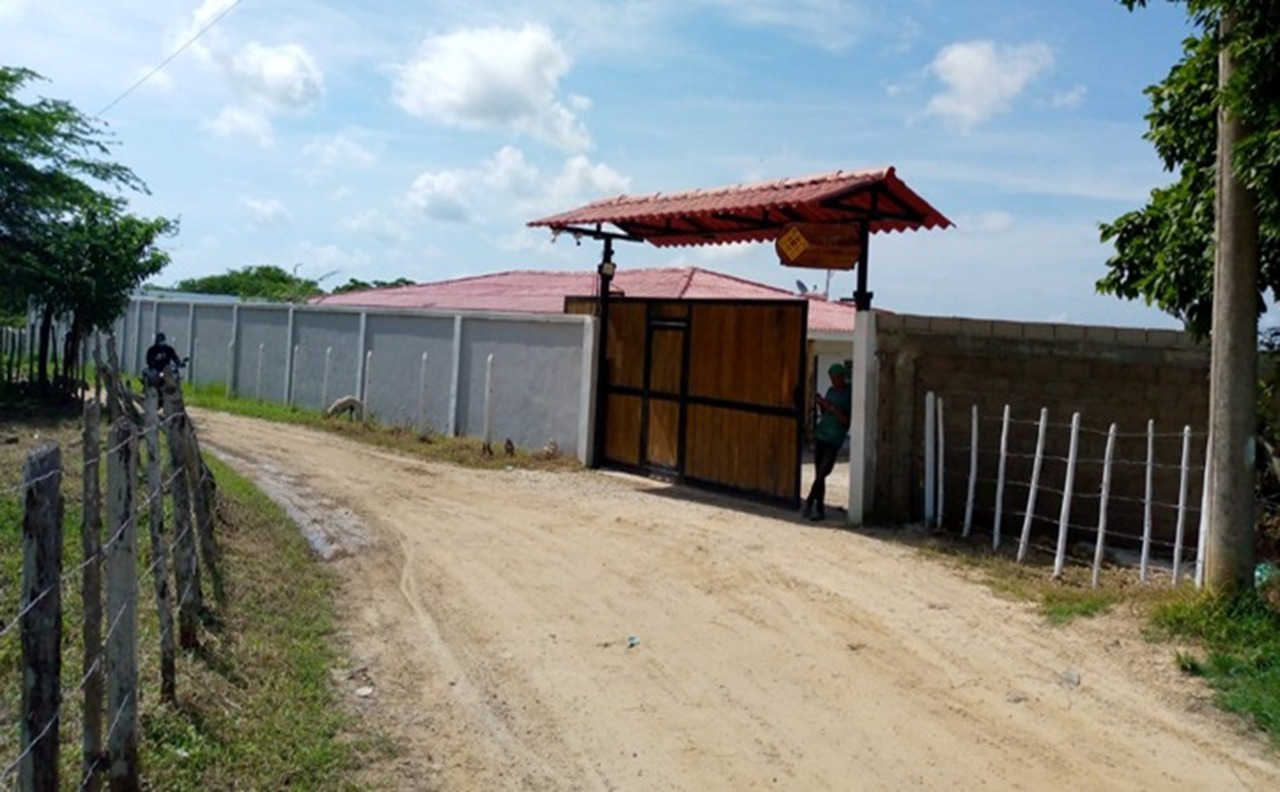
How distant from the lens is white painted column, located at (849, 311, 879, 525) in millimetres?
10930

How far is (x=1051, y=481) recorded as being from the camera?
10.6m

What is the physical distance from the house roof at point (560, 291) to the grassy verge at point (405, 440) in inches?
173

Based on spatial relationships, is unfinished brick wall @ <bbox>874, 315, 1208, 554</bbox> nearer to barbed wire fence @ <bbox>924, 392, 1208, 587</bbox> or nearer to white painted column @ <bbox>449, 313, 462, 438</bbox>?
barbed wire fence @ <bbox>924, 392, 1208, 587</bbox>

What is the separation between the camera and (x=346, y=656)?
20.9ft

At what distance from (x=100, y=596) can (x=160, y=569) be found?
1.33m

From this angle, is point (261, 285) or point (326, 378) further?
point (261, 285)

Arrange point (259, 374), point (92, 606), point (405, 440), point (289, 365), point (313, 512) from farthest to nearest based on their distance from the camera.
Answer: point (259, 374), point (289, 365), point (405, 440), point (313, 512), point (92, 606)

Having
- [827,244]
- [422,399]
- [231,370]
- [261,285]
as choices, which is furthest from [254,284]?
[827,244]

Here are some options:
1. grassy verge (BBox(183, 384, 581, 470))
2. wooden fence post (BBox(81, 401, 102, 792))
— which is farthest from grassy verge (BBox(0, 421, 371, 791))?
grassy verge (BBox(183, 384, 581, 470))

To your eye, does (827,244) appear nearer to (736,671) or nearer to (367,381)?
(736,671)

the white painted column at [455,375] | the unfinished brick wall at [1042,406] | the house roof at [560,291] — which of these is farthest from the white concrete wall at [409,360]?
the unfinished brick wall at [1042,406]

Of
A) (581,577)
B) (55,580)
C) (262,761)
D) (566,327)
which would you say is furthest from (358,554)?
(566,327)

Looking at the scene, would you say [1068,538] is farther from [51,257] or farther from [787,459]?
[51,257]

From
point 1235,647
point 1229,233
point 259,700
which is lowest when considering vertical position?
point 259,700
